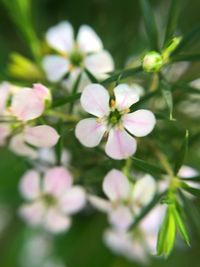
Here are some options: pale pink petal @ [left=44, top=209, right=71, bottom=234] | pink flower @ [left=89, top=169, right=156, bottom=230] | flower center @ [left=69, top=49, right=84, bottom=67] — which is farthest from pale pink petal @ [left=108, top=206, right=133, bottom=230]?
flower center @ [left=69, top=49, right=84, bottom=67]

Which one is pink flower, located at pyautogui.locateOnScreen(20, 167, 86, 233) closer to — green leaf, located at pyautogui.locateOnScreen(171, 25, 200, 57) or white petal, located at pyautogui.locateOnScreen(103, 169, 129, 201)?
white petal, located at pyautogui.locateOnScreen(103, 169, 129, 201)

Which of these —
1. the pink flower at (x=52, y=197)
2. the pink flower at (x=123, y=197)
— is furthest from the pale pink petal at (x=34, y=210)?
the pink flower at (x=123, y=197)

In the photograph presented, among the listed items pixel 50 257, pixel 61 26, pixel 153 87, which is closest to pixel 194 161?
pixel 153 87

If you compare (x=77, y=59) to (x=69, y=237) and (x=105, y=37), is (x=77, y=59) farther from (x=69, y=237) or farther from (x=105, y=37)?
(x=69, y=237)

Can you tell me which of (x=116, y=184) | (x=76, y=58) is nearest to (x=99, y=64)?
(x=76, y=58)

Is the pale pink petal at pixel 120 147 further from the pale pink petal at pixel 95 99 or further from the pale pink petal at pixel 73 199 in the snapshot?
the pale pink petal at pixel 73 199
